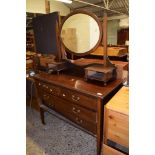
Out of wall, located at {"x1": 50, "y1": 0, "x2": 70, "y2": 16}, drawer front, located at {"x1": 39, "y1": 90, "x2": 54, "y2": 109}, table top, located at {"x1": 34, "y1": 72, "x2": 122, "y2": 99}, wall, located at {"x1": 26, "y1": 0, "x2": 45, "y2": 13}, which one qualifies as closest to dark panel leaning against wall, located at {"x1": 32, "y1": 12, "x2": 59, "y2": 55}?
table top, located at {"x1": 34, "y1": 72, "x2": 122, "y2": 99}

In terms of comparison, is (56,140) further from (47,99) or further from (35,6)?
(35,6)

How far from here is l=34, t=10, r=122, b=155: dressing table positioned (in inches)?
54.0

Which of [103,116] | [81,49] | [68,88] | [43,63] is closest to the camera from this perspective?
[103,116]

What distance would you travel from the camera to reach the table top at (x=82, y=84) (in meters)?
1.35

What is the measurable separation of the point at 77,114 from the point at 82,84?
0.94 feet

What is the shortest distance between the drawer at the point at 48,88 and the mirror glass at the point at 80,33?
474 mm

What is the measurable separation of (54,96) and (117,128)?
795mm

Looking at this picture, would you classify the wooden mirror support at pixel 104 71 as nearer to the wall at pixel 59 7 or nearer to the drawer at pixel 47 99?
the drawer at pixel 47 99

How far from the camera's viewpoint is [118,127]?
3.99ft

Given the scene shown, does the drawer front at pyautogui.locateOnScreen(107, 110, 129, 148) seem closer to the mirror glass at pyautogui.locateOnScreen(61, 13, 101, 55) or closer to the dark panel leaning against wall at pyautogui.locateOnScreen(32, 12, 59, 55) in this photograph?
the mirror glass at pyautogui.locateOnScreen(61, 13, 101, 55)

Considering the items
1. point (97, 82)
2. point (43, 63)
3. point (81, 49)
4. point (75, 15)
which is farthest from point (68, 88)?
point (43, 63)
